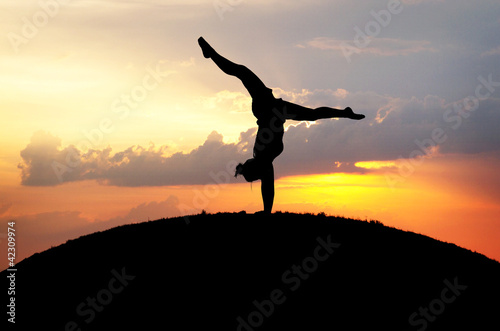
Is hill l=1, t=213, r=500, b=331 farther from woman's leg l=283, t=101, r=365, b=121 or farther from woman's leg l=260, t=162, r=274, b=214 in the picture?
woman's leg l=283, t=101, r=365, b=121

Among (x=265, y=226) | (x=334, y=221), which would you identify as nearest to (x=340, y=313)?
(x=265, y=226)

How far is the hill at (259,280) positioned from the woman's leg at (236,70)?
472cm

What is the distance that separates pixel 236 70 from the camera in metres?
17.4

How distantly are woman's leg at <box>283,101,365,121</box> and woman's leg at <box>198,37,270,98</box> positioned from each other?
116cm

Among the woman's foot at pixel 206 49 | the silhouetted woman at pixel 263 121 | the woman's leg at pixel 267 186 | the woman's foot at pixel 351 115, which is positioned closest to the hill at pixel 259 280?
the woman's leg at pixel 267 186

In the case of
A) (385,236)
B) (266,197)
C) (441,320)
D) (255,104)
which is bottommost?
(441,320)

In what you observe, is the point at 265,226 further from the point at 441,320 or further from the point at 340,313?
the point at 441,320

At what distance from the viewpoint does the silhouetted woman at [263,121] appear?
17.4 meters

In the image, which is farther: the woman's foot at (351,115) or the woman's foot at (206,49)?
the woman's foot at (351,115)

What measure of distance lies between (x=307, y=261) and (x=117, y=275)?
257 inches

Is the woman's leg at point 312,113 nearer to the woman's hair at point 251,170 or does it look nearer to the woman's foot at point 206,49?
the woman's hair at point 251,170

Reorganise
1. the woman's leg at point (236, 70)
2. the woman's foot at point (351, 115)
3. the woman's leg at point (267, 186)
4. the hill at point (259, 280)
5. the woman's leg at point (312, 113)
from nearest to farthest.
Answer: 1. the hill at point (259, 280)
2. the woman's leg at point (236, 70)
3. the woman's leg at point (267, 186)
4. the woman's leg at point (312, 113)
5. the woman's foot at point (351, 115)

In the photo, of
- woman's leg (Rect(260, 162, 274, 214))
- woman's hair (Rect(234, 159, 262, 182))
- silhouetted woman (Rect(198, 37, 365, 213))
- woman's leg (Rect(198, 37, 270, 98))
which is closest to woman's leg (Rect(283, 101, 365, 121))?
silhouetted woman (Rect(198, 37, 365, 213))

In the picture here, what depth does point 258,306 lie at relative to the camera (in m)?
15.0
